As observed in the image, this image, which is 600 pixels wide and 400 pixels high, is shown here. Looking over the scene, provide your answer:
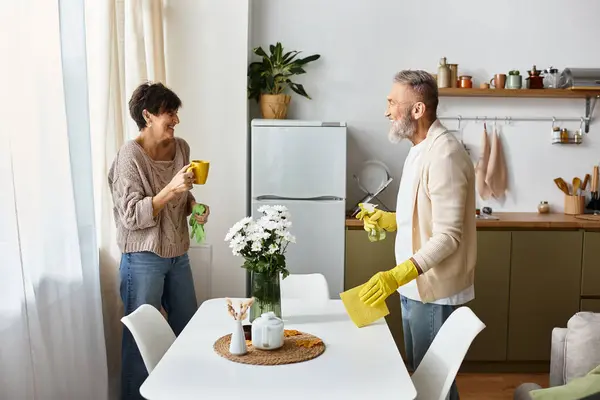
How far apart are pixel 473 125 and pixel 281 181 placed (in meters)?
1.43

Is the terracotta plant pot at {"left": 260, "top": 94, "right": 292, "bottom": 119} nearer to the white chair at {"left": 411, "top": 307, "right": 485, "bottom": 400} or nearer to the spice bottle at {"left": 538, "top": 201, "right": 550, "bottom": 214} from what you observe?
the spice bottle at {"left": 538, "top": 201, "right": 550, "bottom": 214}

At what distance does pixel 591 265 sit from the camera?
396 cm

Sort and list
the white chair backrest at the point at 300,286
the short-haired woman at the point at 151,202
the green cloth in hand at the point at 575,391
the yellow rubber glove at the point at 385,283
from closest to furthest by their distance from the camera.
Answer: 1. the green cloth in hand at the point at 575,391
2. the yellow rubber glove at the point at 385,283
3. the short-haired woman at the point at 151,202
4. the white chair backrest at the point at 300,286

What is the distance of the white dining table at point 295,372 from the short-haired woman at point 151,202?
606 millimetres

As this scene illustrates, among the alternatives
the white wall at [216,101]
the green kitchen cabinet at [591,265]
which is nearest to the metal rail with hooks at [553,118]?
the green kitchen cabinet at [591,265]

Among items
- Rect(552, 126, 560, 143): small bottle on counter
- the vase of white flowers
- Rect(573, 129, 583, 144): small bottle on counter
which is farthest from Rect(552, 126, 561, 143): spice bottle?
the vase of white flowers

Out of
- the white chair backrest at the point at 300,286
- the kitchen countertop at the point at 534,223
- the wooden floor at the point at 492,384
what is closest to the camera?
the white chair backrest at the point at 300,286

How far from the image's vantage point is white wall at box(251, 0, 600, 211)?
4434mm

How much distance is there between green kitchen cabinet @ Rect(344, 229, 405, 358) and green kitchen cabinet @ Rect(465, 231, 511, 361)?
1.48 feet

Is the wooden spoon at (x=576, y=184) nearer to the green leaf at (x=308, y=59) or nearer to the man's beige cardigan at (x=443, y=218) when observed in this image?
the green leaf at (x=308, y=59)

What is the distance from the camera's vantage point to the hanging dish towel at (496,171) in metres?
4.41

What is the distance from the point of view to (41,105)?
226 cm

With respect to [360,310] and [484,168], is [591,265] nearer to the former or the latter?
[484,168]

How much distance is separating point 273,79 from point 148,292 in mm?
1943
